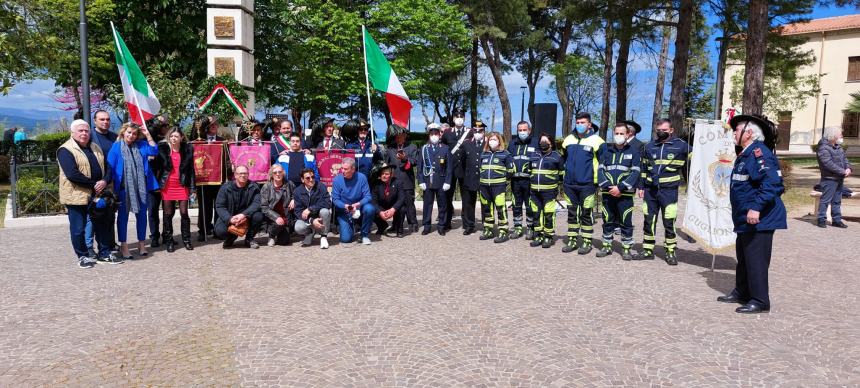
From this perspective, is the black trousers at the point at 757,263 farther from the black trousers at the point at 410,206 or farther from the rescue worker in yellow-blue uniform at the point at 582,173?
the black trousers at the point at 410,206

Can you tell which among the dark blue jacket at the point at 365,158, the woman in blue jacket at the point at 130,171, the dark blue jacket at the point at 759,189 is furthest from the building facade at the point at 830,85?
the woman in blue jacket at the point at 130,171

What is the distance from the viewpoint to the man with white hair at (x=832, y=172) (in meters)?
11.2

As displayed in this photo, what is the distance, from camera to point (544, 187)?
8.79 m

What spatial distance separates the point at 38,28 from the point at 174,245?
1186 cm

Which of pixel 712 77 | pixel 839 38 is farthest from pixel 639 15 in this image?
pixel 839 38

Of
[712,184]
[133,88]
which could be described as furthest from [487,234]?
[133,88]

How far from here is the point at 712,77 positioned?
141ft

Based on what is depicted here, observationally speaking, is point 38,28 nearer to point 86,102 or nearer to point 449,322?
point 86,102

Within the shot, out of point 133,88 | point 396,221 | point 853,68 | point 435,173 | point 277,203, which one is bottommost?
point 396,221

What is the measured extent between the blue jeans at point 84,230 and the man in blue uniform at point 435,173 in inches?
186

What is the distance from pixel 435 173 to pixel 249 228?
123 inches

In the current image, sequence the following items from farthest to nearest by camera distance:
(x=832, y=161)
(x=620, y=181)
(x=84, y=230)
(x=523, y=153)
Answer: (x=832, y=161) → (x=523, y=153) → (x=620, y=181) → (x=84, y=230)

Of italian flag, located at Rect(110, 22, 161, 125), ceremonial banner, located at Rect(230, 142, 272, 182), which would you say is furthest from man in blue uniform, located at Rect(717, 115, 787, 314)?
italian flag, located at Rect(110, 22, 161, 125)

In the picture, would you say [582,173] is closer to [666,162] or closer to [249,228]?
[666,162]
